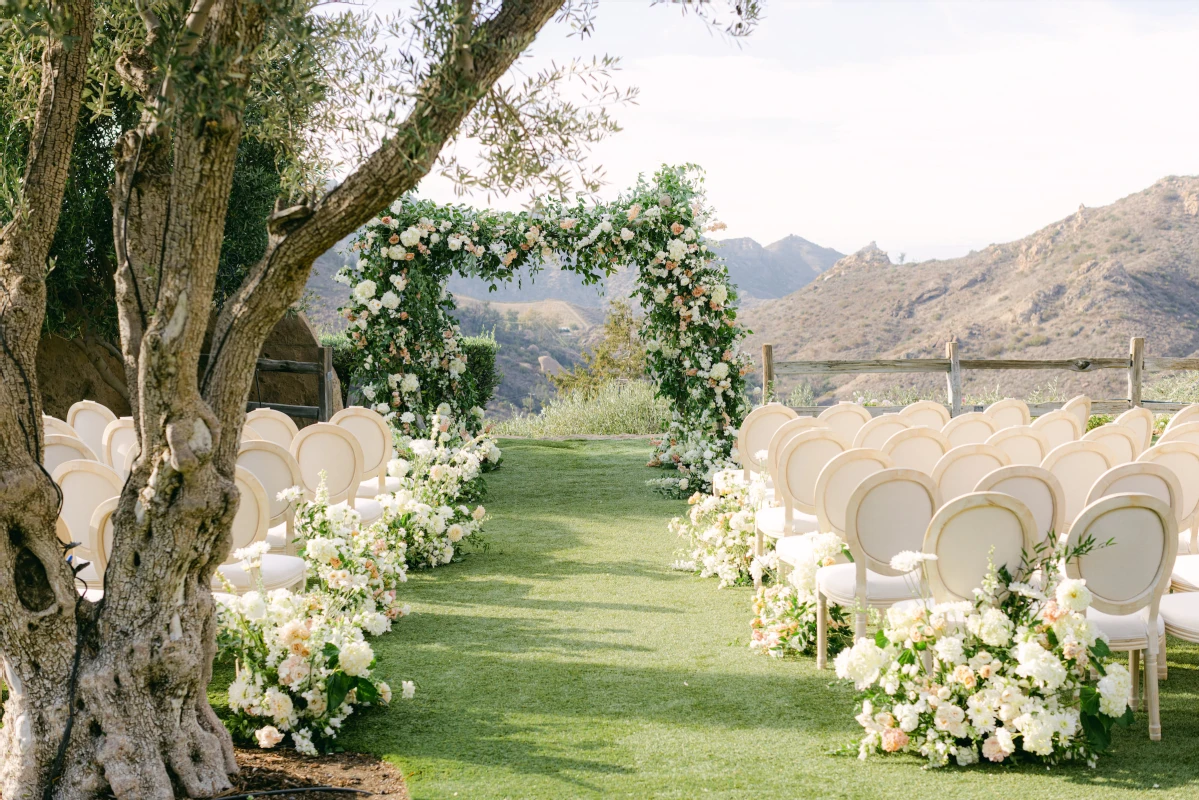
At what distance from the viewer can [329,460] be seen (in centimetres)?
607

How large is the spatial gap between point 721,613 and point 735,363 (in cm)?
463

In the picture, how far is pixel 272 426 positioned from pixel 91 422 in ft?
4.69

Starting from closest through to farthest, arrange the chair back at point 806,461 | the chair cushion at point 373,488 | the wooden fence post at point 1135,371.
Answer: the chair back at point 806,461, the chair cushion at point 373,488, the wooden fence post at point 1135,371

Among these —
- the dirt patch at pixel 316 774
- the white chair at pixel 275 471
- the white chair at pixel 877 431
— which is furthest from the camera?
the white chair at pixel 877 431

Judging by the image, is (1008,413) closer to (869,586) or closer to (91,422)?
(869,586)

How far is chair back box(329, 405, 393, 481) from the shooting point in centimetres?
692

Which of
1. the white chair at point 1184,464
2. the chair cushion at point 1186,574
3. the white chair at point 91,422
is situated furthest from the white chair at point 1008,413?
the white chair at point 91,422

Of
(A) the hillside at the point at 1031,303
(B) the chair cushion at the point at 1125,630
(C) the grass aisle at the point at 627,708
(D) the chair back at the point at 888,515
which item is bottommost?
(C) the grass aisle at the point at 627,708

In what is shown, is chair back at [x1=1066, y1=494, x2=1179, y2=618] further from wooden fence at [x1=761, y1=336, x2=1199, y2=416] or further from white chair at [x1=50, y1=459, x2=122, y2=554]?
wooden fence at [x1=761, y1=336, x2=1199, y2=416]

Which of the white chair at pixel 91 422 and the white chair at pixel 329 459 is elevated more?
the white chair at pixel 91 422

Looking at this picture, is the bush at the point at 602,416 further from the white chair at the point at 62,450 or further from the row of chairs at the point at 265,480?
the white chair at the point at 62,450

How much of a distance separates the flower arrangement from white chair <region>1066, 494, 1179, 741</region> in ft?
0.38

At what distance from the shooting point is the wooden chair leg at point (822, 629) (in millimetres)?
4574

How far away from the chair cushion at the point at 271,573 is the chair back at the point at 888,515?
8.46 ft
